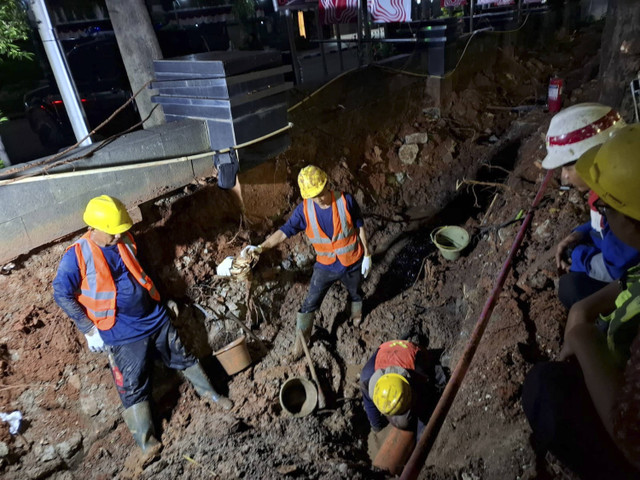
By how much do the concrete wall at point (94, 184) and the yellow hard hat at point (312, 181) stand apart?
1.29m

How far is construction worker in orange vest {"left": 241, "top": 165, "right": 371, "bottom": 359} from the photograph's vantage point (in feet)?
13.1

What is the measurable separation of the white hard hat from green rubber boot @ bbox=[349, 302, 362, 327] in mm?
2896

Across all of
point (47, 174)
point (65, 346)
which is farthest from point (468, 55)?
point (65, 346)

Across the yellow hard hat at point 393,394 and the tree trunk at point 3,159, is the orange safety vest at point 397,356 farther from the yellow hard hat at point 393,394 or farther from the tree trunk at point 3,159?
the tree trunk at point 3,159

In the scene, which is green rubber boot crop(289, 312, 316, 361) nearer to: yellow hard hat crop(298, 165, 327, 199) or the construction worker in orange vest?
the construction worker in orange vest

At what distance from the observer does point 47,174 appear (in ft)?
10.8

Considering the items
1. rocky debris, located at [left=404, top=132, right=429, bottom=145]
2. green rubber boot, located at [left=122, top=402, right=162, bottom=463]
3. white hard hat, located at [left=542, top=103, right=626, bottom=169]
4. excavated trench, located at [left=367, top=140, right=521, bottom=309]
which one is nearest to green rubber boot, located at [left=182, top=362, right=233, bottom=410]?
green rubber boot, located at [left=122, top=402, right=162, bottom=463]

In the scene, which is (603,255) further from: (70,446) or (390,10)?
(390,10)

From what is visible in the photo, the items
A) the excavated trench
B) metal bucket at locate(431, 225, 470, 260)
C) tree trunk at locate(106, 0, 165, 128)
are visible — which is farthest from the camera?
the excavated trench

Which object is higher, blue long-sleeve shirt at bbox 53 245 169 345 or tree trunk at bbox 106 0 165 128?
tree trunk at bbox 106 0 165 128

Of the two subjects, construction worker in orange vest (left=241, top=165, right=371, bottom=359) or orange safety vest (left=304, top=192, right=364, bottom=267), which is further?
orange safety vest (left=304, top=192, right=364, bottom=267)

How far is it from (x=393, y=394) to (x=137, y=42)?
492 cm

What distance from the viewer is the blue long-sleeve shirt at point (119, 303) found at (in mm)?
3145

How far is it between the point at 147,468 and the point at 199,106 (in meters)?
3.55
